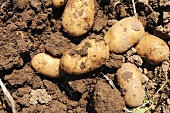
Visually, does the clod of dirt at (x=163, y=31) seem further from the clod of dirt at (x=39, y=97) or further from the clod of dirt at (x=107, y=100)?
the clod of dirt at (x=39, y=97)

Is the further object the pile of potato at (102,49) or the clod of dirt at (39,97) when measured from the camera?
the clod of dirt at (39,97)

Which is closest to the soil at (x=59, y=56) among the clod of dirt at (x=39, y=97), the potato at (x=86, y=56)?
the clod of dirt at (x=39, y=97)

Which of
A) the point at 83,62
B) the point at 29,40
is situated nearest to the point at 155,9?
the point at 83,62

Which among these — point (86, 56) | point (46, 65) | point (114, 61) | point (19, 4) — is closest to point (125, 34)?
point (114, 61)

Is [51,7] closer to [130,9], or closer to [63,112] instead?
[130,9]

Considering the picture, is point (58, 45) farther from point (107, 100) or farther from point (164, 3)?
point (164, 3)

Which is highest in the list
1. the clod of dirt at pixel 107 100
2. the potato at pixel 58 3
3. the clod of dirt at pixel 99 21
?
the potato at pixel 58 3
